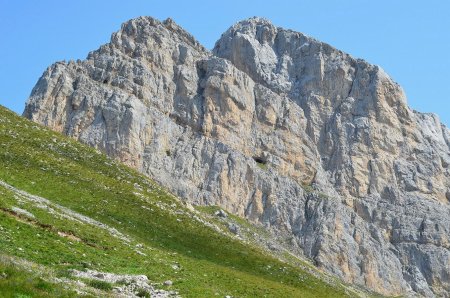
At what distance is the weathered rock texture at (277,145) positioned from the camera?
152m

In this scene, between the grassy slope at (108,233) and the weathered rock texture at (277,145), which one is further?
the weathered rock texture at (277,145)

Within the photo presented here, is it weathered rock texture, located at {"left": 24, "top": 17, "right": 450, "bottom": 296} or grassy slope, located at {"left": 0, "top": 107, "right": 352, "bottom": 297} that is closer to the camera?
grassy slope, located at {"left": 0, "top": 107, "right": 352, "bottom": 297}

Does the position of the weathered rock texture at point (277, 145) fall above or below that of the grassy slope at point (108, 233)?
above

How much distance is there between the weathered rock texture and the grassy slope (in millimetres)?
76856

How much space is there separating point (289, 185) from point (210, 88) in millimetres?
38948

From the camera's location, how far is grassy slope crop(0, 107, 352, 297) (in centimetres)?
3416

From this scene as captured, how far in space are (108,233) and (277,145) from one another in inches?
5311

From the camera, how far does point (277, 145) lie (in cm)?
17675

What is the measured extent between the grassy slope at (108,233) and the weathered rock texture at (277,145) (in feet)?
252

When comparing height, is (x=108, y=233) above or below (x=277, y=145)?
below

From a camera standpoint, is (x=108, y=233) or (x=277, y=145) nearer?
(x=108, y=233)

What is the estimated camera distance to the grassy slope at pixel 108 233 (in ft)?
112

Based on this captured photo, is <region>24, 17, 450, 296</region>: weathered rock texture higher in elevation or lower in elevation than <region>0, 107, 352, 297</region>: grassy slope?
higher

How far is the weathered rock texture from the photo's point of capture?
152m
